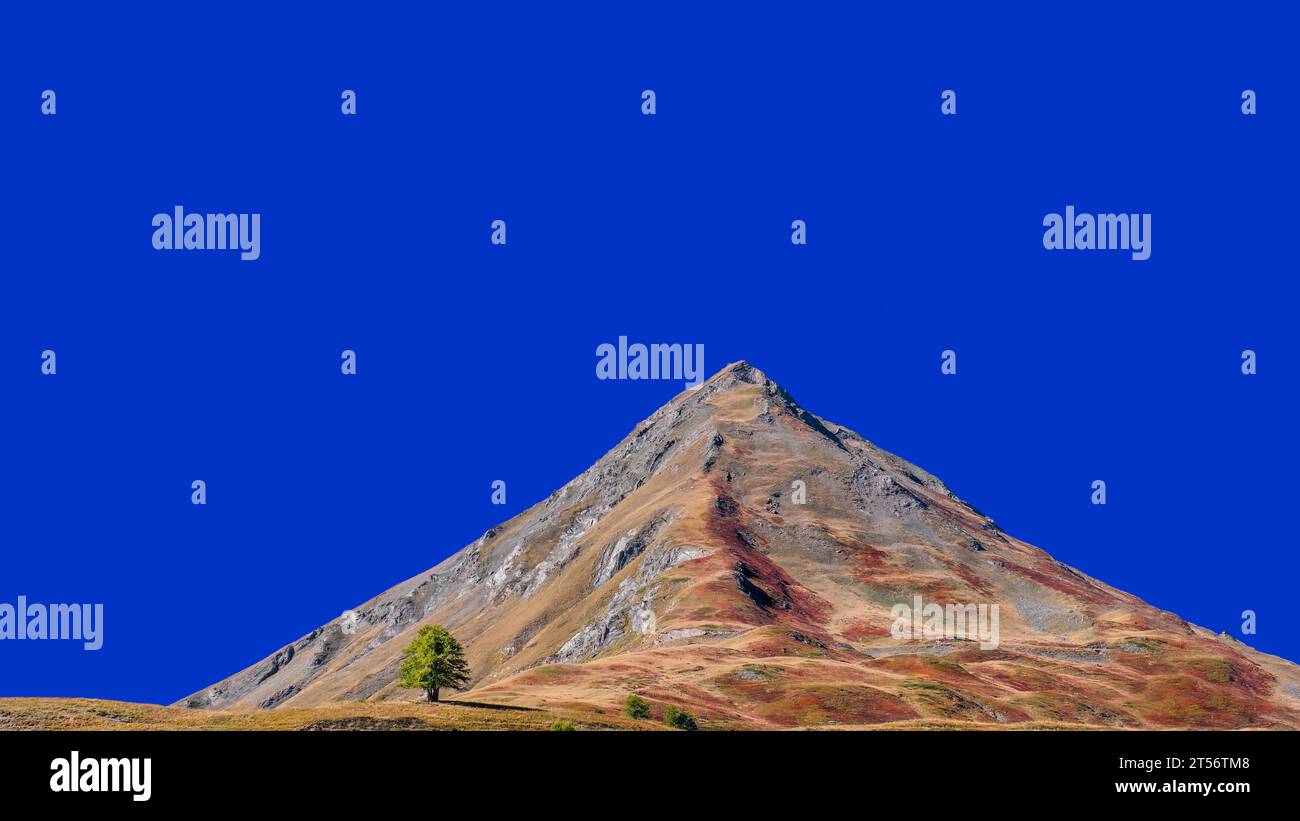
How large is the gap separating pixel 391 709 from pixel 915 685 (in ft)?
232

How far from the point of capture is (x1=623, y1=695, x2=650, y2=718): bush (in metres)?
91.4

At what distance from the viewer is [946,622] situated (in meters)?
186

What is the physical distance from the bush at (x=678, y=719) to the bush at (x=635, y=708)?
169 cm

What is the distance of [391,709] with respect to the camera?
7431cm

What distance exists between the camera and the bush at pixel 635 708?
300ft

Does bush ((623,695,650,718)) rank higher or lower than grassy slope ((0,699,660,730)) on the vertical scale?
lower

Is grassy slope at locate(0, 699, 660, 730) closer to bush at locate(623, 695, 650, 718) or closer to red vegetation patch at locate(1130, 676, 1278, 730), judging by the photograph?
bush at locate(623, 695, 650, 718)

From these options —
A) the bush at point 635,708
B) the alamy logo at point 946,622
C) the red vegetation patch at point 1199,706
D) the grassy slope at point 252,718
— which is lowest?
the red vegetation patch at point 1199,706
